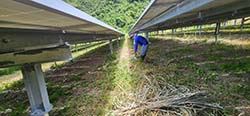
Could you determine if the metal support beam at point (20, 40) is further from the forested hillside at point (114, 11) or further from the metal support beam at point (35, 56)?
the forested hillside at point (114, 11)

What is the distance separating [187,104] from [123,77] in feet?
8.61

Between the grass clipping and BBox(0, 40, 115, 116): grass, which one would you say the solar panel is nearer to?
the grass clipping

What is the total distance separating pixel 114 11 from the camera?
62.0 m

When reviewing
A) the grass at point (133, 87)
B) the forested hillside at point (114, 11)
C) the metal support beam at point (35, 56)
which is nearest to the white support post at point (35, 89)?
the metal support beam at point (35, 56)

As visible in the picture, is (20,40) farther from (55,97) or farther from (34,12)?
(55,97)

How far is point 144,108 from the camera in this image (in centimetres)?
341

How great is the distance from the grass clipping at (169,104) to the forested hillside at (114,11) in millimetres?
48191

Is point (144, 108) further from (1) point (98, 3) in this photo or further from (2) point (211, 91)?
(1) point (98, 3)

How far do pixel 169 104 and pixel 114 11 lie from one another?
197 ft

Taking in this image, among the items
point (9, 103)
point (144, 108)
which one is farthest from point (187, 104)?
point (9, 103)

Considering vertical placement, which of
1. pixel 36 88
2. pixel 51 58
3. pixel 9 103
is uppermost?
pixel 51 58

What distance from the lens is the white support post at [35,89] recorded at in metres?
3.02

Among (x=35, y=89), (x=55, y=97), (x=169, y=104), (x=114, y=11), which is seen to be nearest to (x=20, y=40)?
(x=35, y=89)

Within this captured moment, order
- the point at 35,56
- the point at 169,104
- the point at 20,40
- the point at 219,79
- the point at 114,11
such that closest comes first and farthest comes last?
the point at 20,40, the point at 35,56, the point at 169,104, the point at 219,79, the point at 114,11
